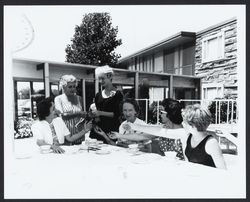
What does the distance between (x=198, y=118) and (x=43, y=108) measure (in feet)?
4.70

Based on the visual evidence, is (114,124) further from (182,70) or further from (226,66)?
(182,70)

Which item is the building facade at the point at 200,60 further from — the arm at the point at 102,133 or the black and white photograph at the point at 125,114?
the arm at the point at 102,133

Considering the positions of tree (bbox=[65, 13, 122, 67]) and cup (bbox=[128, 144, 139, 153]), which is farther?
tree (bbox=[65, 13, 122, 67])

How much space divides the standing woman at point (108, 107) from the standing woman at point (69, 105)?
204 millimetres

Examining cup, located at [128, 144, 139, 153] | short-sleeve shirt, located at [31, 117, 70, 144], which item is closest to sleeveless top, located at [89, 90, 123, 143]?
short-sleeve shirt, located at [31, 117, 70, 144]

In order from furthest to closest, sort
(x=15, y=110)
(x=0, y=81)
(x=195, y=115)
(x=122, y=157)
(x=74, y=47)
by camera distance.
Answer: (x=74, y=47)
(x=15, y=110)
(x=0, y=81)
(x=122, y=157)
(x=195, y=115)

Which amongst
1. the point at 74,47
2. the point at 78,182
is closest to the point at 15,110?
the point at 74,47

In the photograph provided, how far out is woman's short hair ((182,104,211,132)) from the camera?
167 centimetres

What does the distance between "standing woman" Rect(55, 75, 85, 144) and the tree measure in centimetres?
80

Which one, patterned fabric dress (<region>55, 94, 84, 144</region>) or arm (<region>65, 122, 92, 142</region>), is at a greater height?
patterned fabric dress (<region>55, 94, 84, 144</region>)

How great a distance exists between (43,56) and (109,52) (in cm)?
92

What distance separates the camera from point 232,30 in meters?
2.39

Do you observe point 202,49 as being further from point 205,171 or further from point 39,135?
point 39,135

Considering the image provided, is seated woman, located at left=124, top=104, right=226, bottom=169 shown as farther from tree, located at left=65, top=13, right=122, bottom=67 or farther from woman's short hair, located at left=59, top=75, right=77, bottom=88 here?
tree, located at left=65, top=13, right=122, bottom=67
